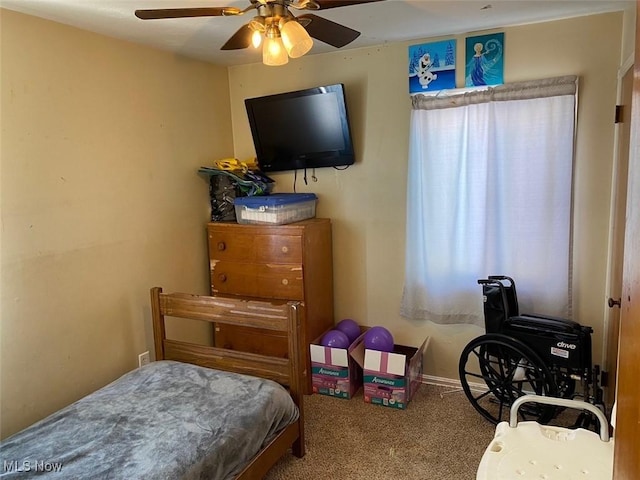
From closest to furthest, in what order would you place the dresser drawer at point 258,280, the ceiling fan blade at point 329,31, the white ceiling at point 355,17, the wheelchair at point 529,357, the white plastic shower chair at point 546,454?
the white plastic shower chair at point 546,454
the ceiling fan blade at point 329,31
the white ceiling at point 355,17
the wheelchair at point 529,357
the dresser drawer at point 258,280

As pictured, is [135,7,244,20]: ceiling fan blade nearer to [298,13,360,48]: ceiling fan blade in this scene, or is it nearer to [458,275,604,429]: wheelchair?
[298,13,360,48]: ceiling fan blade

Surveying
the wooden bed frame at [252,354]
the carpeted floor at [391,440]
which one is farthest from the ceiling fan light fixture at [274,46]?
the carpeted floor at [391,440]

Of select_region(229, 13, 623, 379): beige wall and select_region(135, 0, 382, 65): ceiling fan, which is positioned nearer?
select_region(135, 0, 382, 65): ceiling fan

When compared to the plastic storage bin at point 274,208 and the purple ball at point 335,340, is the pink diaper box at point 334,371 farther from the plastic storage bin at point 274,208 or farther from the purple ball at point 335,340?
the plastic storage bin at point 274,208

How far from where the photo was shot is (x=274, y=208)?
10.0 feet

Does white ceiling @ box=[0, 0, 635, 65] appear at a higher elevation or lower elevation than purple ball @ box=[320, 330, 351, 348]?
higher

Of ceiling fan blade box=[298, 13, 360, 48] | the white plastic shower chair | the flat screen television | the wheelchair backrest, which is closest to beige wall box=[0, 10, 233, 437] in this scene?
the flat screen television

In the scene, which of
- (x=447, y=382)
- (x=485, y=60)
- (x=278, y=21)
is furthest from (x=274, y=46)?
(x=447, y=382)

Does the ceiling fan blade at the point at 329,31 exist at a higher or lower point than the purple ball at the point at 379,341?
higher

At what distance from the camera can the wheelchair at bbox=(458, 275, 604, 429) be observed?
2.36 m

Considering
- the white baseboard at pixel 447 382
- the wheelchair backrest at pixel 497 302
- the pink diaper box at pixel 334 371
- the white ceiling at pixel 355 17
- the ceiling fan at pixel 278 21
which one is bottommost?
the white baseboard at pixel 447 382

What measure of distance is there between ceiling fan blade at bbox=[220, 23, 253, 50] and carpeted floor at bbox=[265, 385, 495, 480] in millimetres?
2063

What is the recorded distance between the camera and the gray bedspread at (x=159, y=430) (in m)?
1.66

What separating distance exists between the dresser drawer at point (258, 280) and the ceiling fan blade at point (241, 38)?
56.3 inches
